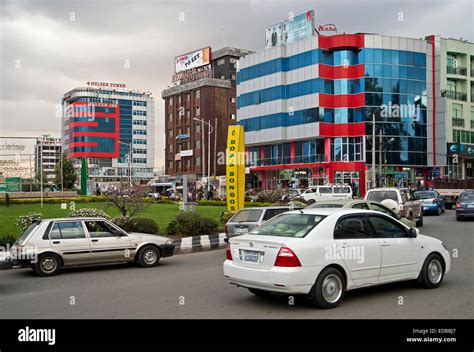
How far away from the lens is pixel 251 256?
8.17 metres

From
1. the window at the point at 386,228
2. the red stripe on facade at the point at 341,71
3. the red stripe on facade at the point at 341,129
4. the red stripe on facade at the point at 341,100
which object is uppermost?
the red stripe on facade at the point at 341,71

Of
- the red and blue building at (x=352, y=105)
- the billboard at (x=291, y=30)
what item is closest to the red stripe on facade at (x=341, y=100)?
the red and blue building at (x=352, y=105)

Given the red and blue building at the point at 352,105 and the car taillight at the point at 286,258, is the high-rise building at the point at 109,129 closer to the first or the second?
the red and blue building at the point at 352,105

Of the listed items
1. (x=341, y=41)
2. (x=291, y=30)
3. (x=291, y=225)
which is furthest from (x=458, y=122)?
(x=291, y=225)

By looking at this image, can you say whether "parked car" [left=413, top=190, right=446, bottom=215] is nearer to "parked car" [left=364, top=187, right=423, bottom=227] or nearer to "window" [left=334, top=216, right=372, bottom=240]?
"parked car" [left=364, top=187, right=423, bottom=227]

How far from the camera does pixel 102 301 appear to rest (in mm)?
8953

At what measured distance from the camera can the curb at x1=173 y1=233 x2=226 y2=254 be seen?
16.4 meters

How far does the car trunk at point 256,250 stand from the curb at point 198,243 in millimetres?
8047

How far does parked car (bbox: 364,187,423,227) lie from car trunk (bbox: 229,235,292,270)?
14.0 metres

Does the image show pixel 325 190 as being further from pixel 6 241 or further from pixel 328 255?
pixel 328 255

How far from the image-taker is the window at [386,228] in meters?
8.81

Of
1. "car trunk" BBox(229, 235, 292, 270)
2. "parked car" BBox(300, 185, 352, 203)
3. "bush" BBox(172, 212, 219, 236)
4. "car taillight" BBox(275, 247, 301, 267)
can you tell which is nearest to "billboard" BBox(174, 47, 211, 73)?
"parked car" BBox(300, 185, 352, 203)
